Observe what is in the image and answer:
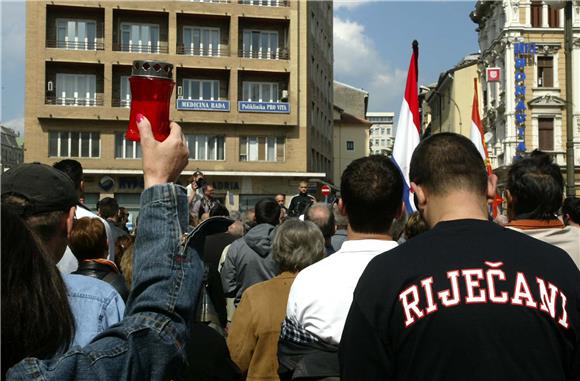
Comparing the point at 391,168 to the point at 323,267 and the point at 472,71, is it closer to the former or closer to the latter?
the point at 323,267

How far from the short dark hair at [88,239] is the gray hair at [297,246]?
105 cm

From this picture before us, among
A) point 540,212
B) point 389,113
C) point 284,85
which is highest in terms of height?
point 389,113

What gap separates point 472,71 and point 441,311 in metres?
58.0

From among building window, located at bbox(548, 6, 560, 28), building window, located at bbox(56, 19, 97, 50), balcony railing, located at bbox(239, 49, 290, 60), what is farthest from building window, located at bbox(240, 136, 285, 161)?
building window, located at bbox(548, 6, 560, 28)

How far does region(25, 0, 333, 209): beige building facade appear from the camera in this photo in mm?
38753

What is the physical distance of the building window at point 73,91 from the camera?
39219 mm

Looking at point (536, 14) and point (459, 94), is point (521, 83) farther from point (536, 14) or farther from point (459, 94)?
point (459, 94)

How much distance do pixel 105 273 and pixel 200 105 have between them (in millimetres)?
36318

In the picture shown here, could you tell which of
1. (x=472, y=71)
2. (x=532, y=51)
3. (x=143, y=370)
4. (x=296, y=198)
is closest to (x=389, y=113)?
(x=472, y=71)

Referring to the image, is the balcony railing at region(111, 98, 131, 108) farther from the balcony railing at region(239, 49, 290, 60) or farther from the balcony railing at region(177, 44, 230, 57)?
the balcony railing at region(239, 49, 290, 60)

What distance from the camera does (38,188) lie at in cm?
230

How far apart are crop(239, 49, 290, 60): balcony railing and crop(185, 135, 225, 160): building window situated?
508cm

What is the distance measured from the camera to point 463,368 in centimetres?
209

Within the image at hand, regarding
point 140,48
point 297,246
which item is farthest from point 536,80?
point 297,246
